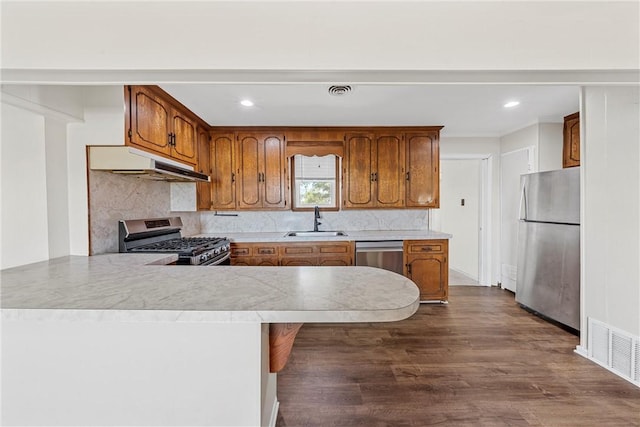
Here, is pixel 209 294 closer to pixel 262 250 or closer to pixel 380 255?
pixel 262 250

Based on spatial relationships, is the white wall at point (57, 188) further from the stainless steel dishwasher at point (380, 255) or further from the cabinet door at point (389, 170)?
the cabinet door at point (389, 170)

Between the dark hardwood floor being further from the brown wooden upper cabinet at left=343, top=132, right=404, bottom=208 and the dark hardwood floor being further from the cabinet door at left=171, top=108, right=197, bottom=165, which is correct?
the cabinet door at left=171, top=108, right=197, bottom=165

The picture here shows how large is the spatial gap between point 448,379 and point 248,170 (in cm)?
306

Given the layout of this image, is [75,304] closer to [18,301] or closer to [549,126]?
[18,301]

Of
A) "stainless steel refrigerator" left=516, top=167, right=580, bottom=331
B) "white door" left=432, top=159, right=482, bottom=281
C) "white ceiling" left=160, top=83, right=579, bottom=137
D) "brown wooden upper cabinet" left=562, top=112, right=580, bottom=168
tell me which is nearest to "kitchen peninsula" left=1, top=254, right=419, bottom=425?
"white ceiling" left=160, top=83, right=579, bottom=137

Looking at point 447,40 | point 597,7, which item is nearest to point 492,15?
point 447,40

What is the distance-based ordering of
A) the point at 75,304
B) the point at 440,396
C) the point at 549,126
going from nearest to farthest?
1. the point at 75,304
2. the point at 440,396
3. the point at 549,126

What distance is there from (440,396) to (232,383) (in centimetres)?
144

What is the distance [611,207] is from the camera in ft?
7.00

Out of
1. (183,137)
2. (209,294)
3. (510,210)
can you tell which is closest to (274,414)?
(209,294)

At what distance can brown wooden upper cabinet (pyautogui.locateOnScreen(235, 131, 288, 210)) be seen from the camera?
3.68 m

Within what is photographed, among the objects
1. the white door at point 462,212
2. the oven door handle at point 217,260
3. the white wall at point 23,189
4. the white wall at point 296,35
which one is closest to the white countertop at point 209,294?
the white wall at point 23,189

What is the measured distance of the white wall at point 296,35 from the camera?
3.72 feet

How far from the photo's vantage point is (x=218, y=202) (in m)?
3.68
